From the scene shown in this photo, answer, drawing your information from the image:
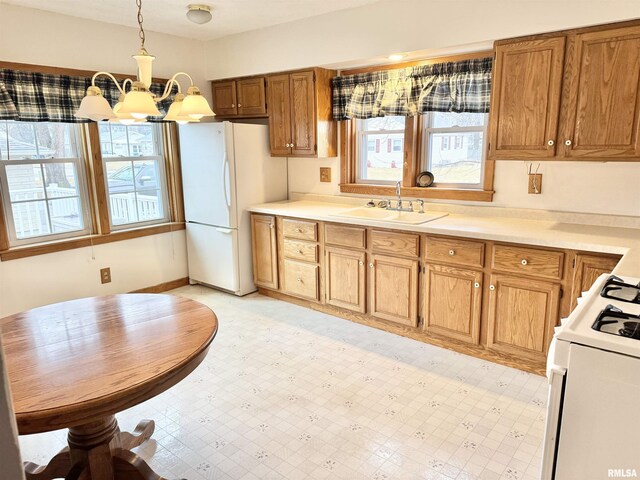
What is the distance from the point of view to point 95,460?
172 cm

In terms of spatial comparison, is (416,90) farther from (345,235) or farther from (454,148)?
(345,235)

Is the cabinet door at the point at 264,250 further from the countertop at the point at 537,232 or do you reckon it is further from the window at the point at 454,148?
the window at the point at 454,148

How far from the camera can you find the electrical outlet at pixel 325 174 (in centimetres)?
420

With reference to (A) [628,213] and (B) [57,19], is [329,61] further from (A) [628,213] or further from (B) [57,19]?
(A) [628,213]

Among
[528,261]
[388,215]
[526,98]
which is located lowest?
[528,261]

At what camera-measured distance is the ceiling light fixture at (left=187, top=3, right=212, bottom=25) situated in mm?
3285

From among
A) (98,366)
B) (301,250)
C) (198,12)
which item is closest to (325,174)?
(301,250)

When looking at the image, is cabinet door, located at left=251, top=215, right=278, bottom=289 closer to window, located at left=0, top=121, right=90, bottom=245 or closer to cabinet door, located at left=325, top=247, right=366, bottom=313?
cabinet door, located at left=325, top=247, right=366, bottom=313

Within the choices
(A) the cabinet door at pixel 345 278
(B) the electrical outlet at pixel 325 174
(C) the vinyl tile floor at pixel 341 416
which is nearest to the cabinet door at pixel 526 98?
(A) the cabinet door at pixel 345 278

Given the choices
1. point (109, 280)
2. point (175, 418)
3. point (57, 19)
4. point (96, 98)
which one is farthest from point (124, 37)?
point (175, 418)

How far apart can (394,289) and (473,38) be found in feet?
Answer: 5.77

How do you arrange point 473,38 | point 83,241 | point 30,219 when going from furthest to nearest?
point 83,241 < point 30,219 < point 473,38

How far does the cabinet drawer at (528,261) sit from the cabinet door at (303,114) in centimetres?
185

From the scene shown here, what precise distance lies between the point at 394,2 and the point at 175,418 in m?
3.04
